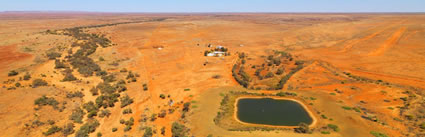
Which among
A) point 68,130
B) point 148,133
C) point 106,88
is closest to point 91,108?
point 68,130

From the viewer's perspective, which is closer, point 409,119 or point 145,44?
point 409,119

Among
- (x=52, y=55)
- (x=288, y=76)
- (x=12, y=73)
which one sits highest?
(x=52, y=55)

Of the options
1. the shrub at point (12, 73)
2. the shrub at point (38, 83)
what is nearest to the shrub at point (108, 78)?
the shrub at point (38, 83)

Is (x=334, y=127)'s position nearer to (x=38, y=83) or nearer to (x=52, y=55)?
(x=38, y=83)

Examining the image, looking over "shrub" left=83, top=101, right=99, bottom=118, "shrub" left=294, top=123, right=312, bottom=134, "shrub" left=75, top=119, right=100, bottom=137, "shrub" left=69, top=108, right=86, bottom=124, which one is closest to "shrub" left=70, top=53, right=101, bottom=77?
"shrub" left=83, top=101, right=99, bottom=118

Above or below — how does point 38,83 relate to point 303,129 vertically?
above

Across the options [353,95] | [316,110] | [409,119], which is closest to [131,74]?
[316,110]

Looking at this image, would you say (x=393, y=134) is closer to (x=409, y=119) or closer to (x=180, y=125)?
(x=409, y=119)

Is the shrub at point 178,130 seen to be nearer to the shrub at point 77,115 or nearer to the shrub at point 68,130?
the shrub at point 68,130
